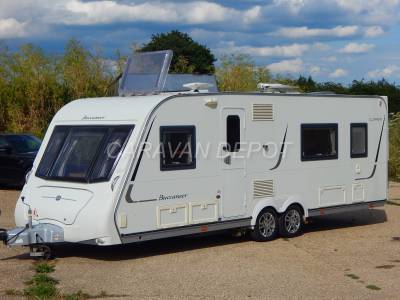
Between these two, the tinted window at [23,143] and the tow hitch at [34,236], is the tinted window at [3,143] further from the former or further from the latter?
the tow hitch at [34,236]

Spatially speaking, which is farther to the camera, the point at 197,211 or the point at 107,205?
the point at 197,211

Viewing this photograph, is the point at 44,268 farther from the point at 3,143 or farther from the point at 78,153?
the point at 3,143

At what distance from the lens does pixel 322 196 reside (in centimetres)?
1283

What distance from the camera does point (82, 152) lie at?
10.5m

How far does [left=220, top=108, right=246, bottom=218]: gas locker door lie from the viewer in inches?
444

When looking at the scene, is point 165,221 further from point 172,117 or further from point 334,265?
point 334,265

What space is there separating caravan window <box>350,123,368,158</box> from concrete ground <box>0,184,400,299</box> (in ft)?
4.99

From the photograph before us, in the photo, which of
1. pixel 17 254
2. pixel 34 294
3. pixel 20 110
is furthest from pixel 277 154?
pixel 20 110

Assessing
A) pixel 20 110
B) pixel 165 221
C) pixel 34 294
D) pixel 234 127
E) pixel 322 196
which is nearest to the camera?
pixel 34 294

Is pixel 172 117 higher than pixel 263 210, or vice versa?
pixel 172 117

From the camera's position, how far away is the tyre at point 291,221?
12234mm

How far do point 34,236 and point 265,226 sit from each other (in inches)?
158

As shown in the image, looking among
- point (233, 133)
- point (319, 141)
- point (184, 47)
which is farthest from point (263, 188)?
Answer: point (184, 47)

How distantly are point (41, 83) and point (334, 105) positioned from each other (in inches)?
640
